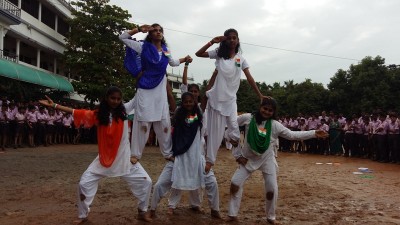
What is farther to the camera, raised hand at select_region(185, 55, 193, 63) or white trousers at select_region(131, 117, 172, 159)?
raised hand at select_region(185, 55, 193, 63)

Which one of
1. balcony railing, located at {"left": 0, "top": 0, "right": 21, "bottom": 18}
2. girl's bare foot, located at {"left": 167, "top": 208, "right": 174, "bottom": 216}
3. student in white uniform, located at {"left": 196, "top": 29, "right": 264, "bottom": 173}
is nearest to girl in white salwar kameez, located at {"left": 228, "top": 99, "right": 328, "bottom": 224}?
student in white uniform, located at {"left": 196, "top": 29, "right": 264, "bottom": 173}

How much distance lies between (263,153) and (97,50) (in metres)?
23.6

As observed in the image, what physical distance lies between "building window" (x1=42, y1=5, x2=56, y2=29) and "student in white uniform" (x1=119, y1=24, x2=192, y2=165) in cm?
2938

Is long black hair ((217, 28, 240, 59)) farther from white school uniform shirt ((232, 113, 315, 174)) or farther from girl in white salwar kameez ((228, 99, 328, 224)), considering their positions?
white school uniform shirt ((232, 113, 315, 174))

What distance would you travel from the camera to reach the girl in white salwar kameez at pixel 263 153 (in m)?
5.48

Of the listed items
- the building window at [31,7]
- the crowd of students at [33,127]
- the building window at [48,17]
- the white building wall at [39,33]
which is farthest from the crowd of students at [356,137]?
the building window at [48,17]

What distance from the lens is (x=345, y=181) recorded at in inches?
379

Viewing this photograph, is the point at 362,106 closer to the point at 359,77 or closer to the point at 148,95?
the point at 359,77

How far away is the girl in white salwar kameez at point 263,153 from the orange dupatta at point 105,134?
1.79 m

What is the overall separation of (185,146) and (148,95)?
3.14 feet

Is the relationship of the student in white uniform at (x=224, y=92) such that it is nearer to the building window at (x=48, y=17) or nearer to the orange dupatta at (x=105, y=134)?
the orange dupatta at (x=105, y=134)

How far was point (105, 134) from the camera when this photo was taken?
5.34 meters

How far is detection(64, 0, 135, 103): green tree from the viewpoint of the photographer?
89.2 feet

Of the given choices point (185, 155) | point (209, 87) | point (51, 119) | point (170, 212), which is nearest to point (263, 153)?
Answer: point (185, 155)
